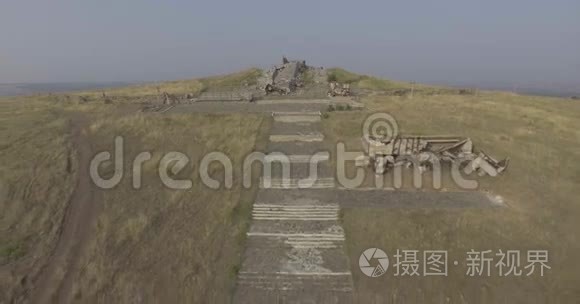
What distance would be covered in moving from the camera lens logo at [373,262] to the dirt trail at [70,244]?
7.74 metres

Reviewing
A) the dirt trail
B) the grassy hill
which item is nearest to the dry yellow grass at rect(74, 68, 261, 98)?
the grassy hill

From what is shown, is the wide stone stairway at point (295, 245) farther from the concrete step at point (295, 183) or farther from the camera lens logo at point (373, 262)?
the camera lens logo at point (373, 262)

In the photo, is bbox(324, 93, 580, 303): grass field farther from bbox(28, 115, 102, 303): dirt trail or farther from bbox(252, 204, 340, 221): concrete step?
bbox(28, 115, 102, 303): dirt trail

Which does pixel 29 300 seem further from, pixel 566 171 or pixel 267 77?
pixel 267 77

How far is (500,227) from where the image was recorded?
11.9m

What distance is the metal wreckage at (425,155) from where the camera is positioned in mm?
16031

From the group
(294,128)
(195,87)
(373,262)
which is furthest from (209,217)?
(195,87)

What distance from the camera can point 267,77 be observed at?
42250 mm

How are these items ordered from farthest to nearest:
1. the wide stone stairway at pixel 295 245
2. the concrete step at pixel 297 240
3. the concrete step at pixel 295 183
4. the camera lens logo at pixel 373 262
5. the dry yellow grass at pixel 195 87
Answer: the dry yellow grass at pixel 195 87 → the concrete step at pixel 295 183 → the concrete step at pixel 297 240 → the camera lens logo at pixel 373 262 → the wide stone stairway at pixel 295 245

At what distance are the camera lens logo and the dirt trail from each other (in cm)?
774

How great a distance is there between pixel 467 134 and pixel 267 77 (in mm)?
25874

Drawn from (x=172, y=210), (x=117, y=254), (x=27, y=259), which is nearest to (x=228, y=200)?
(x=172, y=210)

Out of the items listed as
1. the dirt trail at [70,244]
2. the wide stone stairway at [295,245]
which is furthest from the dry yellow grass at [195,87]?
the wide stone stairway at [295,245]

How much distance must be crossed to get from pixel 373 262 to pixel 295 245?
2.44 meters
